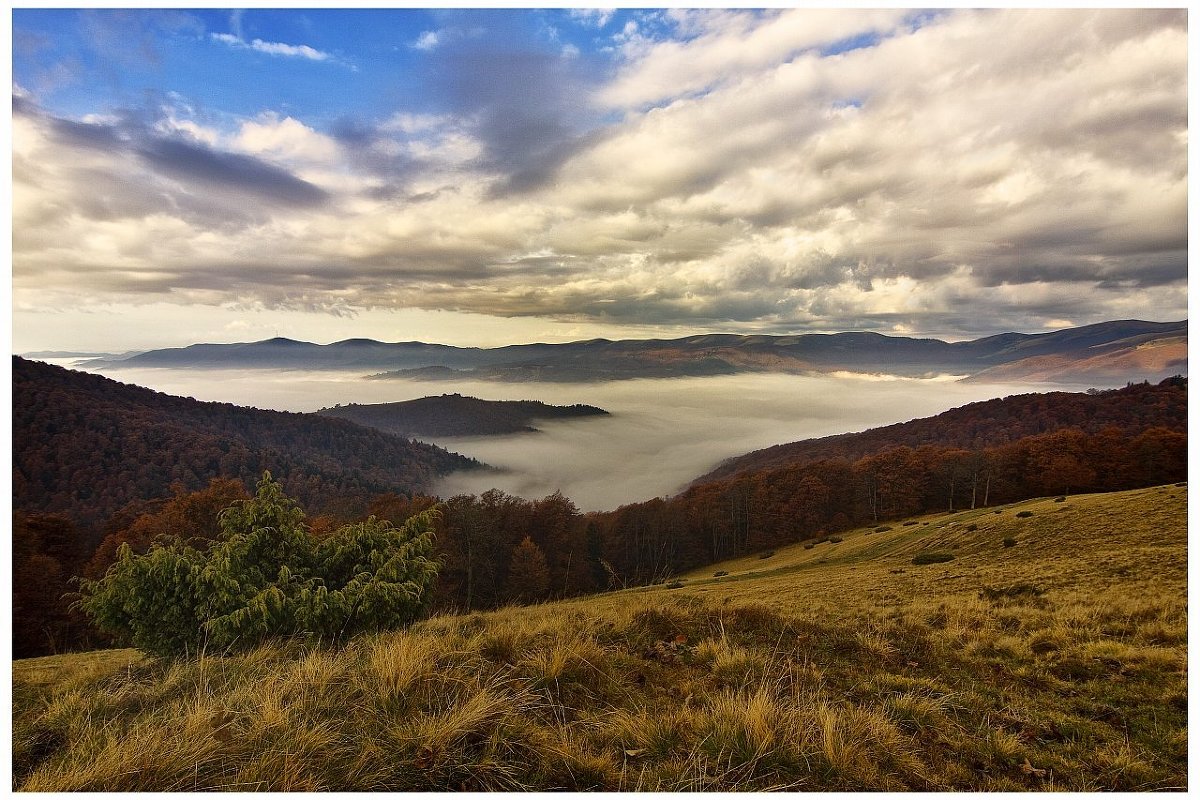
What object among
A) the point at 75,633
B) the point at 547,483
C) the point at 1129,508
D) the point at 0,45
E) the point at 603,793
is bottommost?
the point at 547,483

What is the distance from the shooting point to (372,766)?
4.11 m

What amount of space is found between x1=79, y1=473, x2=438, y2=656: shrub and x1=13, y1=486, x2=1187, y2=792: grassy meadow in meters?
0.75

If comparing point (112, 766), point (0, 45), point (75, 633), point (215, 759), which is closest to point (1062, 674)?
point (215, 759)

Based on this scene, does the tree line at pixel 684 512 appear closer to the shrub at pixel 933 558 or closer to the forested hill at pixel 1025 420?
the forested hill at pixel 1025 420

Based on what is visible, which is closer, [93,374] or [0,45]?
[0,45]

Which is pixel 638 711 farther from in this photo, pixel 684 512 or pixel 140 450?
pixel 140 450

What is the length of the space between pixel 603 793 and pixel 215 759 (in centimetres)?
313

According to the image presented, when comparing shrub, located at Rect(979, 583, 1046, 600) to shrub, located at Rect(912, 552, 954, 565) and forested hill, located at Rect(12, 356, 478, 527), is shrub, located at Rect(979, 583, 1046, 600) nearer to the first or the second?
shrub, located at Rect(912, 552, 954, 565)

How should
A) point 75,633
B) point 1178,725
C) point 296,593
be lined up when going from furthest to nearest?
point 75,633
point 296,593
point 1178,725

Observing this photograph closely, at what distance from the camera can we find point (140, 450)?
3162 inches

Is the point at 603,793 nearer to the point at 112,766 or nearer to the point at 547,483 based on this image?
the point at 112,766

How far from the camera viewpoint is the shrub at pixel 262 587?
777 centimetres

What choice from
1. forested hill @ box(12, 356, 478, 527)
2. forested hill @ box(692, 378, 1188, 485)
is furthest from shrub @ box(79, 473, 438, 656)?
forested hill @ box(692, 378, 1188, 485)

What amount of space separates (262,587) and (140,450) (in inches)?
3848
